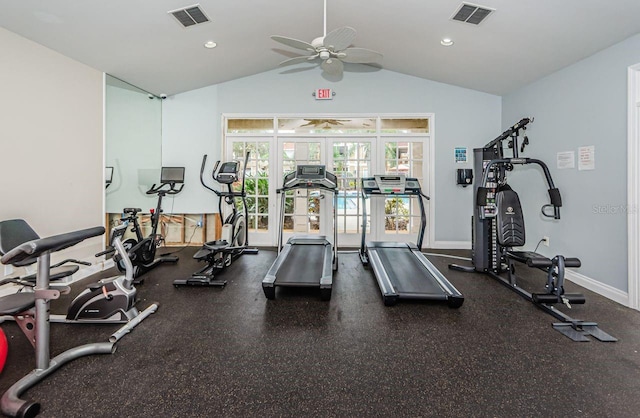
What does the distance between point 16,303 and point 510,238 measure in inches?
180

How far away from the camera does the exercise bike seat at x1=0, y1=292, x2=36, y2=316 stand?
1.71m

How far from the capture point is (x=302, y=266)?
382 centimetres

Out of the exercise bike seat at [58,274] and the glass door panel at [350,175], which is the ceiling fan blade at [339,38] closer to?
the glass door panel at [350,175]

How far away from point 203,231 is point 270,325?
12.3 feet

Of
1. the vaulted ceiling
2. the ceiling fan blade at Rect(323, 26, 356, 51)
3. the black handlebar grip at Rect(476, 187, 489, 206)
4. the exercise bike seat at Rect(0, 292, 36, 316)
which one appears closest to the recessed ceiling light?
the vaulted ceiling

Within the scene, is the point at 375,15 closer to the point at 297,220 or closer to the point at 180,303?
the point at 297,220

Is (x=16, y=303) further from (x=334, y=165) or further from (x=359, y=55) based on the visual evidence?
(x=334, y=165)

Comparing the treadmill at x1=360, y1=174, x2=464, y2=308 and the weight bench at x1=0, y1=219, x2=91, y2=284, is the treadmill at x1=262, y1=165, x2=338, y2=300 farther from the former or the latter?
the weight bench at x1=0, y1=219, x2=91, y2=284

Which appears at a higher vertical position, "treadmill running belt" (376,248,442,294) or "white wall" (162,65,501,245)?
"white wall" (162,65,501,245)

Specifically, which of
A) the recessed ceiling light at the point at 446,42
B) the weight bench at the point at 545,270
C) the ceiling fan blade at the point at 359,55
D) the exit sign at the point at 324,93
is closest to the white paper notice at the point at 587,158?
the weight bench at the point at 545,270

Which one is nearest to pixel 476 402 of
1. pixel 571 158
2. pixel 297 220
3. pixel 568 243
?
pixel 568 243

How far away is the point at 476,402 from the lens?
5.57 feet

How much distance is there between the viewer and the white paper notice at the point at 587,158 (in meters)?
3.45

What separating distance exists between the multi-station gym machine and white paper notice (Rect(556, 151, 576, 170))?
0.22 m
